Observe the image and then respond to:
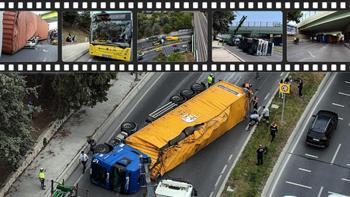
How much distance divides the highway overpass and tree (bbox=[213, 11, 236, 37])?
393 cm

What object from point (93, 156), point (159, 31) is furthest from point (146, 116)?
point (159, 31)

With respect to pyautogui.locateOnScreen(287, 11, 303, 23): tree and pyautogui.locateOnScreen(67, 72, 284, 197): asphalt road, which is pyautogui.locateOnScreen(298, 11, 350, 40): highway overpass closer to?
pyautogui.locateOnScreen(287, 11, 303, 23): tree

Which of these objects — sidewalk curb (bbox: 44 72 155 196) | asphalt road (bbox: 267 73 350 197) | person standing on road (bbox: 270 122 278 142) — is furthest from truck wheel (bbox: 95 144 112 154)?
person standing on road (bbox: 270 122 278 142)

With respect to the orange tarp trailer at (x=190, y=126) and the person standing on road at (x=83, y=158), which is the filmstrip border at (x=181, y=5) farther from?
the person standing on road at (x=83, y=158)

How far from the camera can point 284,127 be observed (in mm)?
51938

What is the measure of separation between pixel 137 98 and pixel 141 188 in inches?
438

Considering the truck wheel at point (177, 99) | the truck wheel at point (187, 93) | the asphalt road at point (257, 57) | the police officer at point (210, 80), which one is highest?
the asphalt road at point (257, 57)

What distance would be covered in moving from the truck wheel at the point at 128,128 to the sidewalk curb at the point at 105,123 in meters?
2.28

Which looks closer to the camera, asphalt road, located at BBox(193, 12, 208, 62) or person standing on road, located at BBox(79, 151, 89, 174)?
asphalt road, located at BBox(193, 12, 208, 62)

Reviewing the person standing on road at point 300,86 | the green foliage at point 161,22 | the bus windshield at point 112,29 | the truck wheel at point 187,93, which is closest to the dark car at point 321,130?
the person standing on road at point 300,86

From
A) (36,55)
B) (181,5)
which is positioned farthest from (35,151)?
(181,5)

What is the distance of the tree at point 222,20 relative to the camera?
33.4m

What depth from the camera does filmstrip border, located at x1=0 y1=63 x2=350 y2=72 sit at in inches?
1334

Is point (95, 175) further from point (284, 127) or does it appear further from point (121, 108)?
point (284, 127)
